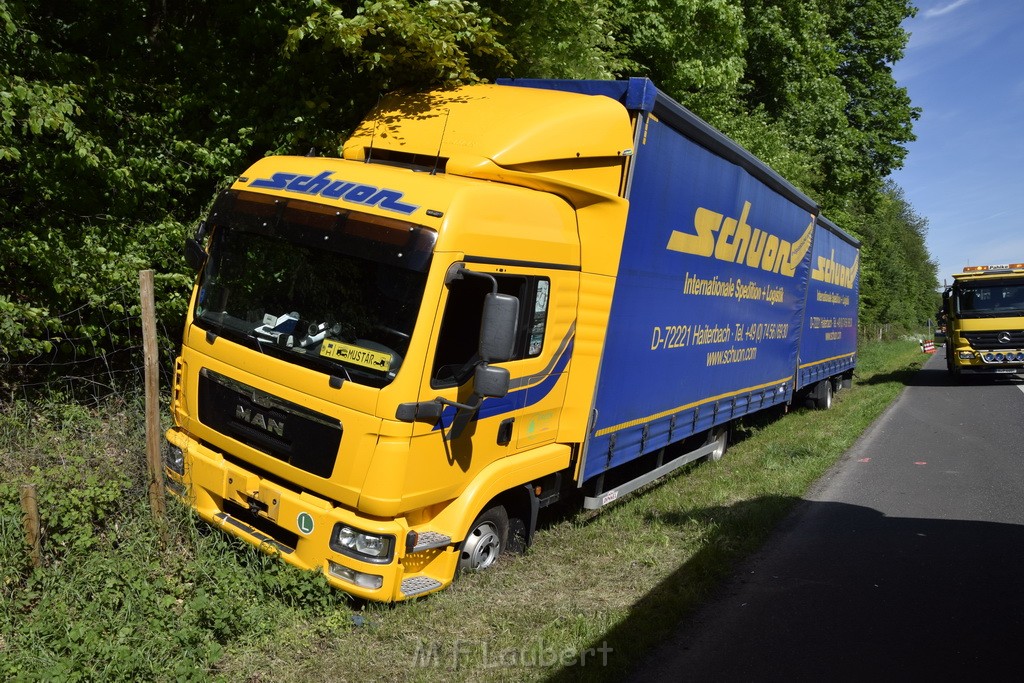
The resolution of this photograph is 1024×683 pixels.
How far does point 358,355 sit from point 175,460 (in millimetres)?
1769

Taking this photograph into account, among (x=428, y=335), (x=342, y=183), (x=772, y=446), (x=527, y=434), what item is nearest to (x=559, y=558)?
(x=527, y=434)

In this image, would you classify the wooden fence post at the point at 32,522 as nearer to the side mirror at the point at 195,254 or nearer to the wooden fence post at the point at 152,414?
the wooden fence post at the point at 152,414

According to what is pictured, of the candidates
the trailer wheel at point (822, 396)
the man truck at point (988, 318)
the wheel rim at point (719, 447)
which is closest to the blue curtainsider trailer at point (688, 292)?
the wheel rim at point (719, 447)

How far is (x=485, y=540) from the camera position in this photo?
17.9 ft

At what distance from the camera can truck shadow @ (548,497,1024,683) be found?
Result: 4777 mm

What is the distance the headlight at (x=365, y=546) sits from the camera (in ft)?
15.2

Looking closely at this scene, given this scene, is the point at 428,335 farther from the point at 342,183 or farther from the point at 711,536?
the point at 711,536

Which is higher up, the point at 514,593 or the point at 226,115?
the point at 226,115

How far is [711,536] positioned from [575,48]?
238 inches

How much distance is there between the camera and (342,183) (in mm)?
5062

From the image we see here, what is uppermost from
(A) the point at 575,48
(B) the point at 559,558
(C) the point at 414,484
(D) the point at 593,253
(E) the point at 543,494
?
(A) the point at 575,48

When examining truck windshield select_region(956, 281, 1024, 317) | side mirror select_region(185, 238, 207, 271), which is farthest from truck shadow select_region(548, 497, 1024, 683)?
truck windshield select_region(956, 281, 1024, 317)

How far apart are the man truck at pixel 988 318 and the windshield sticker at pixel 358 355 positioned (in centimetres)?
1969

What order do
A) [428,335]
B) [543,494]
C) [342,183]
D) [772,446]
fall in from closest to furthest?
[428,335], [342,183], [543,494], [772,446]
